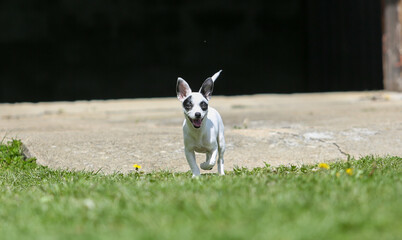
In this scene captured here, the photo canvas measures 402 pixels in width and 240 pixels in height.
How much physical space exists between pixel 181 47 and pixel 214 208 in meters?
14.4

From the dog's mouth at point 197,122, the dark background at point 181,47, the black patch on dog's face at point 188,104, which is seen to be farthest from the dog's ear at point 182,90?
the dark background at point 181,47

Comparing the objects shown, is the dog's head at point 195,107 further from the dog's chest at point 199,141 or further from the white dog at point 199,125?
the dog's chest at point 199,141

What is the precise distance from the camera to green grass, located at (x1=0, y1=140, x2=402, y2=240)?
3.29 metres

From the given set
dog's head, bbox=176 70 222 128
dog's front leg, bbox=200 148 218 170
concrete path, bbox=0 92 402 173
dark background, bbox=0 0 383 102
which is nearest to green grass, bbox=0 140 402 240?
dog's front leg, bbox=200 148 218 170

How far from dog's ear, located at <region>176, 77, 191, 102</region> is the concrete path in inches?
46.4

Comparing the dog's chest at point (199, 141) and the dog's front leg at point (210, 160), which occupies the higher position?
the dog's chest at point (199, 141)

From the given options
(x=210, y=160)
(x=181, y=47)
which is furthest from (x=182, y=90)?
(x=181, y=47)

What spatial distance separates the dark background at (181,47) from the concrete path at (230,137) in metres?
5.57

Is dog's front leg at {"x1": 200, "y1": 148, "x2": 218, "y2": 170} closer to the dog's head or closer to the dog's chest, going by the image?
the dog's chest

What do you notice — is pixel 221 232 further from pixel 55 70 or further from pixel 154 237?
pixel 55 70

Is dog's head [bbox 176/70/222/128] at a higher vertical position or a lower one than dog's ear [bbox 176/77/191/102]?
lower

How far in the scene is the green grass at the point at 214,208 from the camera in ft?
10.8

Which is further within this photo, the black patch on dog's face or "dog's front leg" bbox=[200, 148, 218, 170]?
"dog's front leg" bbox=[200, 148, 218, 170]

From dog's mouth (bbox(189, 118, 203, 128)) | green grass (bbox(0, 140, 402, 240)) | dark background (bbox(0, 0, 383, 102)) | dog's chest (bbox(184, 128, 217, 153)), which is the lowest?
green grass (bbox(0, 140, 402, 240))
